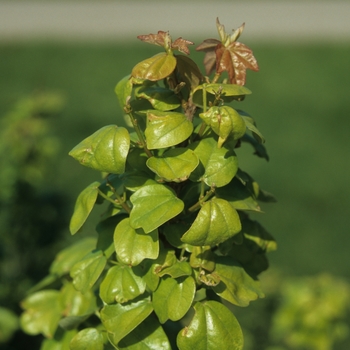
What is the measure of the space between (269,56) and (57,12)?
13.0 feet

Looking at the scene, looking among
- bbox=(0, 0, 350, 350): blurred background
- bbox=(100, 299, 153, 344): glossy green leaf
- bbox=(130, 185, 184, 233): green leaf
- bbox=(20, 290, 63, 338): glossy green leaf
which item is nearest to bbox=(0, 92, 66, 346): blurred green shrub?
bbox=(0, 0, 350, 350): blurred background

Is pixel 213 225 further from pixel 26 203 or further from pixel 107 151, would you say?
pixel 26 203

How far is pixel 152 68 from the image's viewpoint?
1147 mm

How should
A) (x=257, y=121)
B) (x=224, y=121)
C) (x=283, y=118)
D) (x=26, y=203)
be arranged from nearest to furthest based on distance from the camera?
(x=224, y=121), (x=26, y=203), (x=257, y=121), (x=283, y=118)

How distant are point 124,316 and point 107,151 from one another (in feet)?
0.98

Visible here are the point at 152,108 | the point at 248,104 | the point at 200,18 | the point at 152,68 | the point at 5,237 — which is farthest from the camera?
the point at 200,18

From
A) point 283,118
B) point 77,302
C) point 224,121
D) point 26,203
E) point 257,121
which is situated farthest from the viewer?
point 283,118

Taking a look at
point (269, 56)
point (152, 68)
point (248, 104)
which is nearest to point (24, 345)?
point (152, 68)

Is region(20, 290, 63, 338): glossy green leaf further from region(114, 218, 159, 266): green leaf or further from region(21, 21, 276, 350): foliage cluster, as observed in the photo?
region(114, 218, 159, 266): green leaf

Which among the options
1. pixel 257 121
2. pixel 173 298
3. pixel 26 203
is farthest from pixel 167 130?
pixel 257 121

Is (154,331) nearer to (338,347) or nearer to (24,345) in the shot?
(24,345)

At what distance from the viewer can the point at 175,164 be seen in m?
1.14

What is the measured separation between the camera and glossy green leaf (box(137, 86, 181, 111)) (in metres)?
1.22

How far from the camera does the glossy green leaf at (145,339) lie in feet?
3.91
